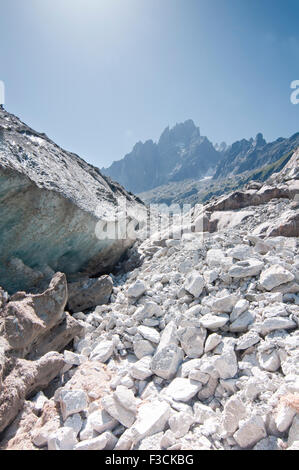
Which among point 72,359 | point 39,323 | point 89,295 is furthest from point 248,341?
point 89,295

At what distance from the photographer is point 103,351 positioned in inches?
182

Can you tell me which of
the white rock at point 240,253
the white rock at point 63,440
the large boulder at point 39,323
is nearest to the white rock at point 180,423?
the white rock at point 63,440

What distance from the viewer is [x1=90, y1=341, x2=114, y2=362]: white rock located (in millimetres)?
4559

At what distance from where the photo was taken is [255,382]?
303 centimetres

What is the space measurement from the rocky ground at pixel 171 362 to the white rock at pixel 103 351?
0.02 meters

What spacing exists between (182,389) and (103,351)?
177cm

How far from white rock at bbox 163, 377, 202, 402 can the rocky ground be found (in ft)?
0.06

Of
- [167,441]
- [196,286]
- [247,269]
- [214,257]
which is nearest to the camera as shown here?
[167,441]

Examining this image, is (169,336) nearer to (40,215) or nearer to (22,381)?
(22,381)

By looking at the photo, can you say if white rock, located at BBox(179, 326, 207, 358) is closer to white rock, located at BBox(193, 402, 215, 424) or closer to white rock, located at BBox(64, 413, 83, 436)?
white rock, located at BBox(193, 402, 215, 424)

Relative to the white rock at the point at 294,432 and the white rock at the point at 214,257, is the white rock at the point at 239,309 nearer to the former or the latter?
the white rock at the point at 214,257

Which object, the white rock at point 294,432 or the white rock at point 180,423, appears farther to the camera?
the white rock at point 180,423

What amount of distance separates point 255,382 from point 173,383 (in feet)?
3.89

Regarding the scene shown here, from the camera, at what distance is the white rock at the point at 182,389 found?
3.32 meters
